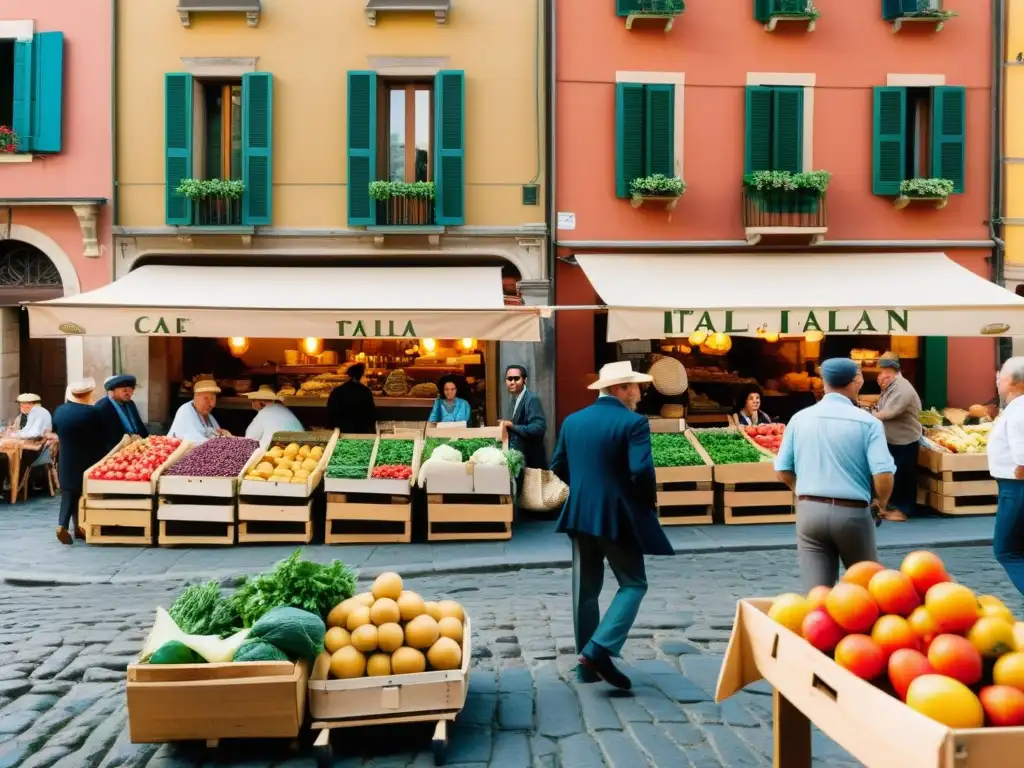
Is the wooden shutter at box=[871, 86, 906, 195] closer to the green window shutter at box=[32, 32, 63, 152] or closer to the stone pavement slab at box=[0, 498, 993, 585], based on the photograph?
the stone pavement slab at box=[0, 498, 993, 585]

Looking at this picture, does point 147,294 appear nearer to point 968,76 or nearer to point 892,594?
point 892,594

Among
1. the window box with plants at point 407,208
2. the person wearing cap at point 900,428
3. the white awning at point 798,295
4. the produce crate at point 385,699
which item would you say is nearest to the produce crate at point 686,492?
the white awning at point 798,295

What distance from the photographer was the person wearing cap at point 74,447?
9.44 metres

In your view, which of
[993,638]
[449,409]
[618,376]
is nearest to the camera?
[993,638]

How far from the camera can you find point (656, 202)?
1348 cm

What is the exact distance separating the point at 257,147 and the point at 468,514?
7.03 metres

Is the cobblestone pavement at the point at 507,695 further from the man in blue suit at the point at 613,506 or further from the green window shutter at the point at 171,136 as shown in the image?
the green window shutter at the point at 171,136

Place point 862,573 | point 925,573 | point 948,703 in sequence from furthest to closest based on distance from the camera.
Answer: point 862,573 < point 925,573 < point 948,703

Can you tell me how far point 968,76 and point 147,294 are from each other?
499 inches

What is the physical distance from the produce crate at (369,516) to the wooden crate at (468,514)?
10.2 inches

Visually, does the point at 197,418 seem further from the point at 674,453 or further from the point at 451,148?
the point at 674,453

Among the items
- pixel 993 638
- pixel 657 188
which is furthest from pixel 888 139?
pixel 993 638

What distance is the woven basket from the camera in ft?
42.4

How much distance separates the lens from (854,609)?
2.92 m
